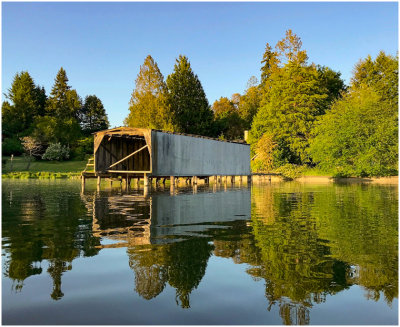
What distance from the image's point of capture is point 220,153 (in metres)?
35.3

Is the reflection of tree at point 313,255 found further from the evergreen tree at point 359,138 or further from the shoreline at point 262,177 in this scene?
the shoreline at point 262,177

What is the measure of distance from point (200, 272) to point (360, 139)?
1654 inches

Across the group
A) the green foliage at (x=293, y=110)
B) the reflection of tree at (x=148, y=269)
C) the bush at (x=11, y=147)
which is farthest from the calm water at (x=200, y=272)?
the bush at (x=11, y=147)

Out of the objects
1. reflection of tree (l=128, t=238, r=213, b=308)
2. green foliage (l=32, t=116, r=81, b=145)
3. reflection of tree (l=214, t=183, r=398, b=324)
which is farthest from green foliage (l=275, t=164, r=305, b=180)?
reflection of tree (l=128, t=238, r=213, b=308)

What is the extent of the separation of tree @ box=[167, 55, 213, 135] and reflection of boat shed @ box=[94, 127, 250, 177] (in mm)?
26008

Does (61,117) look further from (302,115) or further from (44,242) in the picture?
(44,242)

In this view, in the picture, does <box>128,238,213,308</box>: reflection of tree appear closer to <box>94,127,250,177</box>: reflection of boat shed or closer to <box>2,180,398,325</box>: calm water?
<box>2,180,398,325</box>: calm water

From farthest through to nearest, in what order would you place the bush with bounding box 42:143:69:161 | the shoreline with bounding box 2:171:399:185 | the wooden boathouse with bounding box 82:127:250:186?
the bush with bounding box 42:143:69:161
the shoreline with bounding box 2:171:399:185
the wooden boathouse with bounding box 82:127:250:186

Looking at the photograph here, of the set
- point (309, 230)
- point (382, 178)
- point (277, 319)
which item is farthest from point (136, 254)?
point (382, 178)

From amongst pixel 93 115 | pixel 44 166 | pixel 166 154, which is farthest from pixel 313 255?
pixel 93 115

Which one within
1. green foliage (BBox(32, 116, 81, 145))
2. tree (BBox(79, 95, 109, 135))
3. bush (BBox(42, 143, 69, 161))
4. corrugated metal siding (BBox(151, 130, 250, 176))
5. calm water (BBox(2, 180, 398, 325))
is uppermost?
tree (BBox(79, 95, 109, 135))

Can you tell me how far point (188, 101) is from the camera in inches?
2611

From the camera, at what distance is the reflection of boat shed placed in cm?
2770

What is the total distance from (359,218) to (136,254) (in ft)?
26.5
